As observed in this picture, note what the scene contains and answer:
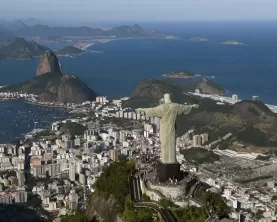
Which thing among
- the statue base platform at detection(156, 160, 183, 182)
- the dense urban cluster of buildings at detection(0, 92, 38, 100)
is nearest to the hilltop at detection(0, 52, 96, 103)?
the dense urban cluster of buildings at detection(0, 92, 38, 100)

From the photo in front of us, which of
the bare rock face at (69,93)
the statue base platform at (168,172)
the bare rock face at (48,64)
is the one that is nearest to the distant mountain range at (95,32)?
the bare rock face at (48,64)

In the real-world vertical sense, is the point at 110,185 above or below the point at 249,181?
above

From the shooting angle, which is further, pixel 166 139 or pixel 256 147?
pixel 256 147

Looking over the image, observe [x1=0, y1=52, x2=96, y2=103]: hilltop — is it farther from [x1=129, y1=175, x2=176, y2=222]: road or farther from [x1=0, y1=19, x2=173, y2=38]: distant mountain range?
[x1=0, y1=19, x2=173, y2=38]: distant mountain range

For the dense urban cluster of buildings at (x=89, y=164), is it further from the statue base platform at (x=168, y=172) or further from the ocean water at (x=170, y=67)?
the ocean water at (x=170, y=67)

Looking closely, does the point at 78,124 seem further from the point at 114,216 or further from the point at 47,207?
the point at 114,216

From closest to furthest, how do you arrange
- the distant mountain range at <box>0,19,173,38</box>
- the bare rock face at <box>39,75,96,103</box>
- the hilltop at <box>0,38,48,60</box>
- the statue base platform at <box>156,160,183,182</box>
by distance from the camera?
the statue base platform at <box>156,160,183,182</box>, the bare rock face at <box>39,75,96,103</box>, the hilltop at <box>0,38,48,60</box>, the distant mountain range at <box>0,19,173,38</box>

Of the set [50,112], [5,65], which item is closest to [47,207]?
[50,112]
